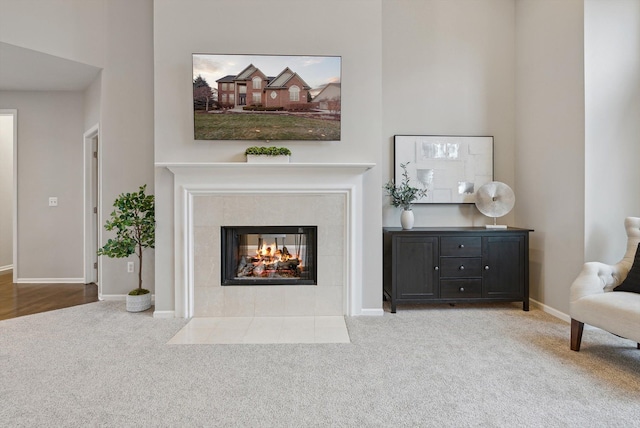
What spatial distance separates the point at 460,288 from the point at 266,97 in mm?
2596

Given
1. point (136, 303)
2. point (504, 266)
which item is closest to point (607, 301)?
point (504, 266)

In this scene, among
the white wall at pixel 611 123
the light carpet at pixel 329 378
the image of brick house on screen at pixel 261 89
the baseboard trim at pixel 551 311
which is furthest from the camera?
the image of brick house on screen at pixel 261 89

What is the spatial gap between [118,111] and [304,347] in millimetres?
3168

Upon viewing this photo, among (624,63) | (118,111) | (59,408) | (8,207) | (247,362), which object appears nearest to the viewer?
(59,408)

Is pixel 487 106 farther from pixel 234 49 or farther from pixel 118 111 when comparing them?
pixel 118 111

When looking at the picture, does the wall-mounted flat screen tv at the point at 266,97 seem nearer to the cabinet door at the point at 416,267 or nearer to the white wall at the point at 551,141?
the cabinet door at the point at 416,267

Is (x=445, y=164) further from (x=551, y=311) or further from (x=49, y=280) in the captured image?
(x=49, y=280)

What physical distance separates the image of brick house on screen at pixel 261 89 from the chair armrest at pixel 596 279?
263 cm

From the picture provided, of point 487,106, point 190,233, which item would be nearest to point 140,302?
point 190,233

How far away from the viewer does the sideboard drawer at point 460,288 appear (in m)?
3.33

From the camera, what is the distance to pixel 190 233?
3.22m

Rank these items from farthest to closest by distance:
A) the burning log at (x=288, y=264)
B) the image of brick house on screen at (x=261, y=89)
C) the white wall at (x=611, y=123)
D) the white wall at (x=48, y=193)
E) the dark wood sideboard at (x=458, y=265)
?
1. the white wall at (x=48, y=193)
2. the burning log at (x=288, y=264)
3. the dark wood sideboard at (x=458, y=265)
4. the image of brick house on screen at (x=261, y=89)
5. the white wall at (x=611, y=123)

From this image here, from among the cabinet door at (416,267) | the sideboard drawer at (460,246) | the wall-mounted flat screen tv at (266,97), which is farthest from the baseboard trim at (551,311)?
the wall-mounted flat screen tv at (266,97)

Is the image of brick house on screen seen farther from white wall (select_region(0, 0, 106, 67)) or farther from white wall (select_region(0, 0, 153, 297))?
white wall (select_region(0, 0, 106, 67))
